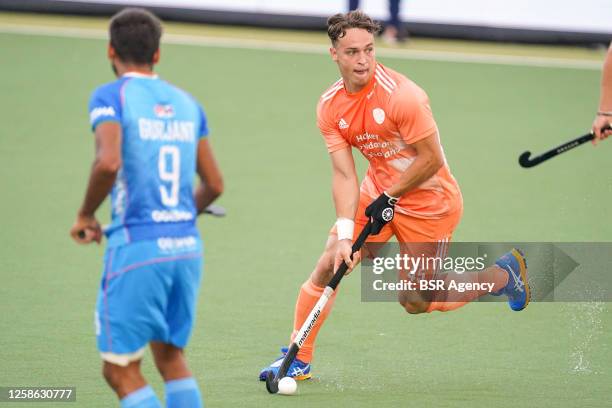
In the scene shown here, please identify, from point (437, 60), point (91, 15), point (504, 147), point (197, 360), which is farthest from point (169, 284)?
point (91, 15)

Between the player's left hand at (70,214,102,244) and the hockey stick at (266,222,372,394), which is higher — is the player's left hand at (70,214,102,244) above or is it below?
above

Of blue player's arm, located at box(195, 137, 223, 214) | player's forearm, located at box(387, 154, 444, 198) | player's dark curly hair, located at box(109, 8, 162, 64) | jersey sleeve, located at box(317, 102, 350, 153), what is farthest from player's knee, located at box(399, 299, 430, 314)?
player's dark curly hair, located at box(109, 8, 162, 64)

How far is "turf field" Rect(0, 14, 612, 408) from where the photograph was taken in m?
6.11

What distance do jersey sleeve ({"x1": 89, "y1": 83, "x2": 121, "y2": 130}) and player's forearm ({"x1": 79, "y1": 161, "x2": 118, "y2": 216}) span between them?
17 centimetres

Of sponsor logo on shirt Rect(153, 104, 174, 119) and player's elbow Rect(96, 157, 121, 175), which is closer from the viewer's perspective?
player's elbow Rect(96, 157, 121, 175)

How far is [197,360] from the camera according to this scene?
247 inches

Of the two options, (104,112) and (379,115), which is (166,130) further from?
(379,115)

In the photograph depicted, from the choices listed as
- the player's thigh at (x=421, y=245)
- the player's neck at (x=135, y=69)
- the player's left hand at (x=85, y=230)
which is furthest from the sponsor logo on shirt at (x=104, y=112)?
the player's thigh at (x=421, y=245)

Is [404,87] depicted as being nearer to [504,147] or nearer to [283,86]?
[504,147]

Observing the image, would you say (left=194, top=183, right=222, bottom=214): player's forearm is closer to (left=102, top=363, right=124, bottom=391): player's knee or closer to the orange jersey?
(left=102, top=363, right=124, bottom=391): player's knee

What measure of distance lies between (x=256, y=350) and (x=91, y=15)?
1070cm

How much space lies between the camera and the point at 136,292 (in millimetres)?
4398

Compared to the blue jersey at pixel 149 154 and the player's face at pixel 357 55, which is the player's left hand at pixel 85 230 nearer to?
the blue jersey at pixel 149 154

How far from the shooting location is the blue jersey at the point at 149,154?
438 cm
